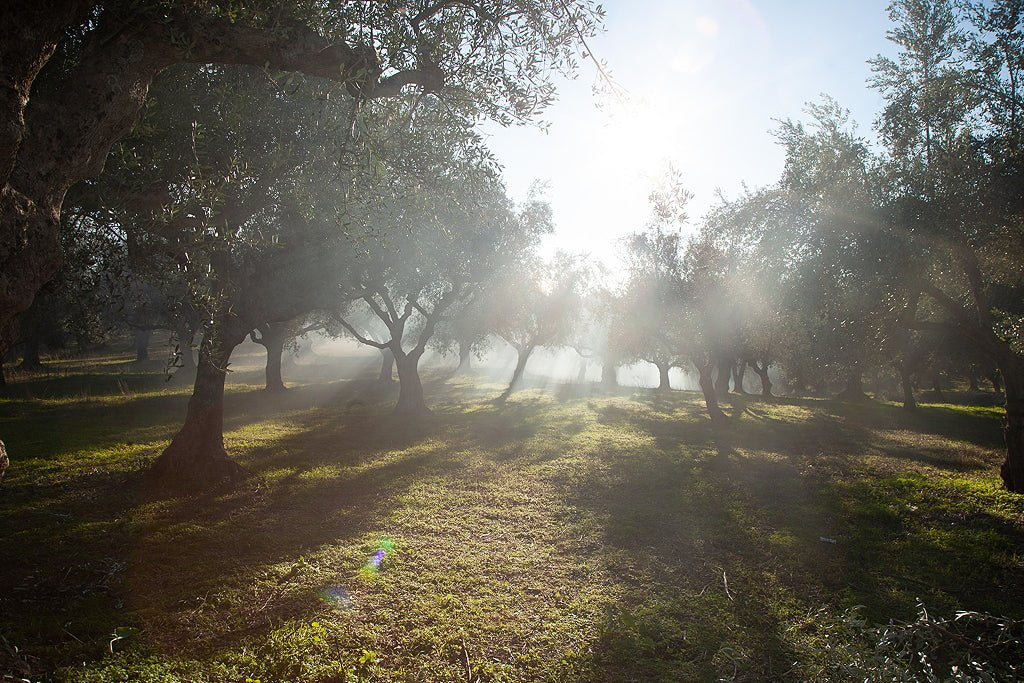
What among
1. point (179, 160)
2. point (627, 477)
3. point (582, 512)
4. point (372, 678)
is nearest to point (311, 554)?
point (372, 678)

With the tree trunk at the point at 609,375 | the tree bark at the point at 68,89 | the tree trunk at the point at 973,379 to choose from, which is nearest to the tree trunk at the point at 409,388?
the tree bark at the point at 68,89

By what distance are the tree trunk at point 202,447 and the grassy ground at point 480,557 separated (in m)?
0.71

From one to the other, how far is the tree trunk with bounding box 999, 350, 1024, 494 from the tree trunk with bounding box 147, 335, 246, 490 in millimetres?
19188

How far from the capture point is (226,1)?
5039mm

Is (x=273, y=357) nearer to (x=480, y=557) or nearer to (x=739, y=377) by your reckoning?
(x=480, y=557)

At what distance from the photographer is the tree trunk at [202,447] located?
12.6 metres

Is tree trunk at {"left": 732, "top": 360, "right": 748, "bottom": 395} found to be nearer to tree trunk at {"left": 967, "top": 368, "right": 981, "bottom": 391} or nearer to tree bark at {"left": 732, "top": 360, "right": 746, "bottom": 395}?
tree bark at {"left": 732, "top": 360, "right": 746, "bottom": 395}

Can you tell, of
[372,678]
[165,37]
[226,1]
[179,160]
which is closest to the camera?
[165,37]

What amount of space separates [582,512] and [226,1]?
11.1m

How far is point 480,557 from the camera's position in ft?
30.7

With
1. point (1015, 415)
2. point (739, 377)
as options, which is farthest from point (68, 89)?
point (739, 377)

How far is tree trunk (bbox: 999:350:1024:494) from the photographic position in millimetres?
13172

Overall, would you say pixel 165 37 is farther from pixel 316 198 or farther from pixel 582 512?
pixel 582 512

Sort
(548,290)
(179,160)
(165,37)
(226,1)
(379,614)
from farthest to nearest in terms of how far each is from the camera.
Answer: (548,290), (179,160), (379,614), (226,1), (165,37)
